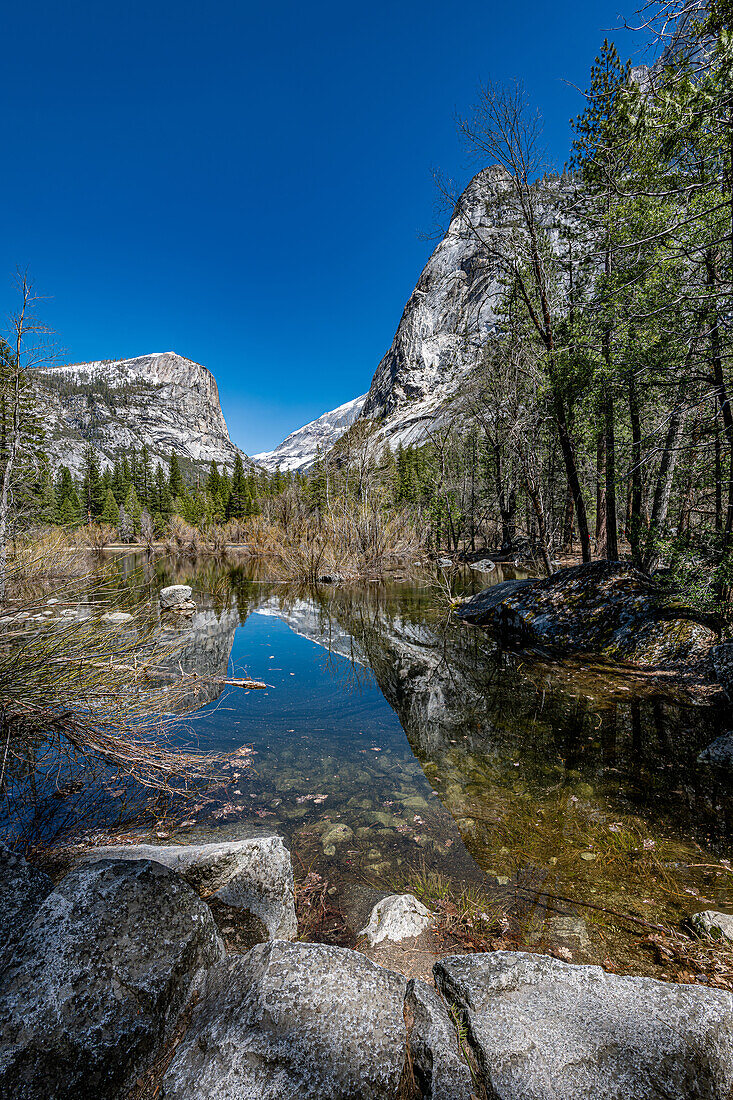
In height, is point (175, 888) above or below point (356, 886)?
above

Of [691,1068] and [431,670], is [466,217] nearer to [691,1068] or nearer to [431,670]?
[431,670]

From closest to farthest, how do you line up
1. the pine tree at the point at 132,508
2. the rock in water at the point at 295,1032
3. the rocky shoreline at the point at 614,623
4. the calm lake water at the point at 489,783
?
the rock in water at the point at 295,1032 → the calm lake water at the point at 489,783 → the rocky shoreline at the point at 614,623 → the pine tree at the point at 132,508

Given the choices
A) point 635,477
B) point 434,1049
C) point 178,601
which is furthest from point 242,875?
point 178,601

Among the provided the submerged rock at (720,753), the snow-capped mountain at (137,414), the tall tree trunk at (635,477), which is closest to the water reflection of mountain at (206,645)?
the submerged rock at (720,753)

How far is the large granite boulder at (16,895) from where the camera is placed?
1771mm

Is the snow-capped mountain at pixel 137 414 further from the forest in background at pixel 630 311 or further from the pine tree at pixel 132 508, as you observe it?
the forest in background at pixel 630 311

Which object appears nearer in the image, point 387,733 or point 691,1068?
point 691,1068

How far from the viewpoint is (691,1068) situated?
134 centimetres

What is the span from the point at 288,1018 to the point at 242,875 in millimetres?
1127

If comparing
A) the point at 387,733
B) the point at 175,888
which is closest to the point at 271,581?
the point at 387,733

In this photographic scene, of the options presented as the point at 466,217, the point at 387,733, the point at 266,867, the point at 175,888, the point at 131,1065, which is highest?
the point at 466,217

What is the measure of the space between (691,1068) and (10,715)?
12.4 feet

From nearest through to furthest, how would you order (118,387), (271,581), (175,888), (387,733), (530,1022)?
(530,1022) < (175,888) < (387,733) < (271,581) < (118,387)

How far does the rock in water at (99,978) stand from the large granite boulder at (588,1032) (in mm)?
1119
